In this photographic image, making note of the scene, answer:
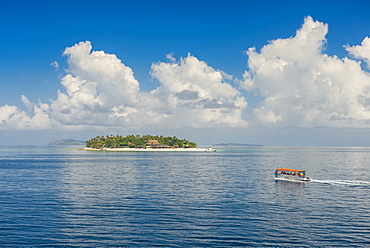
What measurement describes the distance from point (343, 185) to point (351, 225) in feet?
148

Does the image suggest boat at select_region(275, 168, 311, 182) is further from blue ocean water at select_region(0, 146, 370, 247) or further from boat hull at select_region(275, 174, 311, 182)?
blue ocean water at select_region(0, 146, 370, 247)

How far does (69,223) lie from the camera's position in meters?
48.4

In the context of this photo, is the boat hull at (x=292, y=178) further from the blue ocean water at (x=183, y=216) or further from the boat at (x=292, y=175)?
the blue ocean water at (x=183, y=216)

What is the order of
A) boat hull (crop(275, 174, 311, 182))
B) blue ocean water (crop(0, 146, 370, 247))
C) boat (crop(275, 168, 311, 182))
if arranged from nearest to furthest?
blue ocean water (crop(0, 146, 370, 247)) < boat hull (crop(275, 174, 311, 182)) < boat (crop(275, 168, 311, 182))

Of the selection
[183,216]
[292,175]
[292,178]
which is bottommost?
[183,216]

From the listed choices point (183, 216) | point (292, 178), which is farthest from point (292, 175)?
point (183, 216)

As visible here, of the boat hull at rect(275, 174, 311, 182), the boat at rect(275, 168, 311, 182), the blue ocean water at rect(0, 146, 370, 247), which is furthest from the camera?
the boat at rect(275, 168, 311, 182)

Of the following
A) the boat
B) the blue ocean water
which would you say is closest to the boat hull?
the boat

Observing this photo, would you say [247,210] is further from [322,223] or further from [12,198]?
[12,198]

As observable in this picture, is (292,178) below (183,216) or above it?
above

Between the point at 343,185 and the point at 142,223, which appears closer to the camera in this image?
the point at 142,223

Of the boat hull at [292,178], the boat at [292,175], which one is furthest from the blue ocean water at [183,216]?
the boat at [292,175]

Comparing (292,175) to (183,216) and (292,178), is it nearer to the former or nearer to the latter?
(292,178)

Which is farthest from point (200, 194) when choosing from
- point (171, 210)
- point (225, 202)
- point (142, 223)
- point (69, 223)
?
point (69, 223)
